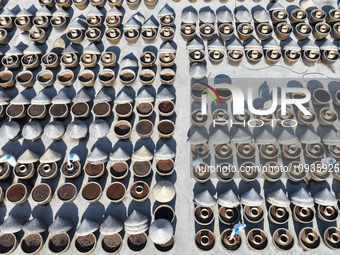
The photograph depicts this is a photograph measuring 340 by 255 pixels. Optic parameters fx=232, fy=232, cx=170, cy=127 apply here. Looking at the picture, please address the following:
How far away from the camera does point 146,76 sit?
45.4ft

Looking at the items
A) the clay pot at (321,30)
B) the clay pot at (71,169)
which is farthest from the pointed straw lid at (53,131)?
the clay pot at (321,30)

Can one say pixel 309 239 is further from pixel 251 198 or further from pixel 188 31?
pixel 188 31

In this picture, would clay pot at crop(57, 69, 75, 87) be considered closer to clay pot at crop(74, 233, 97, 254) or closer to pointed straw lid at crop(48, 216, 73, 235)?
pointed straw lid at crop(48, 216, 73, 235)

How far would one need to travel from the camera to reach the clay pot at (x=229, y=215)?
10.4 m

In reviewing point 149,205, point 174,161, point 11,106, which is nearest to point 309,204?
point 174,161

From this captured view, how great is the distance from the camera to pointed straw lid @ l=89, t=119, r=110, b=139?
1184cm

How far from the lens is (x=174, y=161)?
1193cm

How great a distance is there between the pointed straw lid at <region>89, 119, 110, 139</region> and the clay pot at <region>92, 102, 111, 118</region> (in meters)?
0.65

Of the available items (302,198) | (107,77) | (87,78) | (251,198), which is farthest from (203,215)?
(87,78)

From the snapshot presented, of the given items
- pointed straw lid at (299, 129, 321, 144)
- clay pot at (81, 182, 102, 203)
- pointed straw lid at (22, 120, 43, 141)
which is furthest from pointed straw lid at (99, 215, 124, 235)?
pointed straw lid at (299, 129, 321, 144)

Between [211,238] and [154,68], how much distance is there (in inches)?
390

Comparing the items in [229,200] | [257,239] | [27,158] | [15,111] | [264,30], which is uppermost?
[264,30]

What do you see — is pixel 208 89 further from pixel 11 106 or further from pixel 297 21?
pixel 11 106

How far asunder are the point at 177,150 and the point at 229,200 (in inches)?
141
